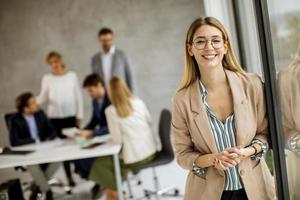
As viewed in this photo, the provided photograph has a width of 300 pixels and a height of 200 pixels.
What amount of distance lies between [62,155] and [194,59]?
82.8 inches

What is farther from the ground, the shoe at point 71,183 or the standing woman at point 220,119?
the standing woman at point 220,119

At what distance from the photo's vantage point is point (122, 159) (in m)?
3.34

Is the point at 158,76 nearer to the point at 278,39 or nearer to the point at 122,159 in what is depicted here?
the point at 122,159

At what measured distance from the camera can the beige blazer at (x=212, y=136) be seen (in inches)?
54.9

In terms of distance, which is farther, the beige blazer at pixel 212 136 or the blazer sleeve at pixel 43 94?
the blazer sleeve at pixel 43 94

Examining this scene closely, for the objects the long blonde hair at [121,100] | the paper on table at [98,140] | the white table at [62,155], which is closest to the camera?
the white table at [62,155]

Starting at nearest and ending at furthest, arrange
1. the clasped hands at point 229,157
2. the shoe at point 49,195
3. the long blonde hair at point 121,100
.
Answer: the clasped hands at point 229,157, the long blonde hair at point 121,100, the shoe at point 49,195

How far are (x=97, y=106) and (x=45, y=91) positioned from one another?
68cm

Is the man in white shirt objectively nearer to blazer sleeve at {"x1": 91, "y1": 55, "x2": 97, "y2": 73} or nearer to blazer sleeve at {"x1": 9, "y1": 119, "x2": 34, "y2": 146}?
blazer sleeve at {"x1": 91, "y1": 55, "x2": 97, "y2": 73}

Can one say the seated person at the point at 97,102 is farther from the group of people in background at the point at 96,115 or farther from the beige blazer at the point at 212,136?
the beige blazer at the point at 212,136

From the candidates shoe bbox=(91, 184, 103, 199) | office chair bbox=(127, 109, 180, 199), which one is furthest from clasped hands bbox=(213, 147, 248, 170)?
shoe bbox=(91, 184, 103, 199)

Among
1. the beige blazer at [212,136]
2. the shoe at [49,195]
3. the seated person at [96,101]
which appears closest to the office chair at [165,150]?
the seated person at [96,101]

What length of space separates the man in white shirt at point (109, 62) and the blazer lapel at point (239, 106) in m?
2.99

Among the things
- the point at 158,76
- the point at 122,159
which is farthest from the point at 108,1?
the point at 122,159
